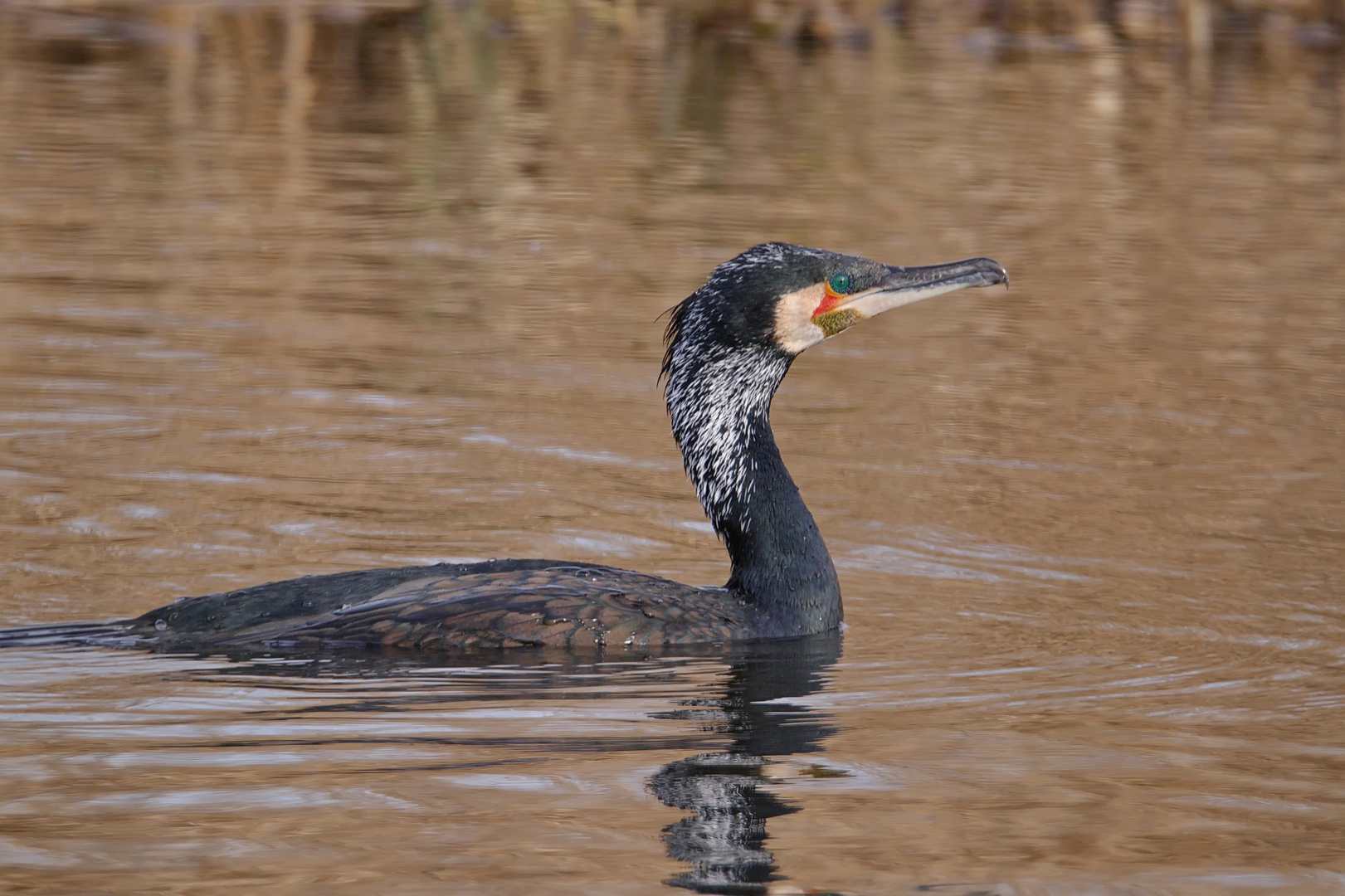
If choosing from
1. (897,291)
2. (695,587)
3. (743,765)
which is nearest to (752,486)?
(695,587)

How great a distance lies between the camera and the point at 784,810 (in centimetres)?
480

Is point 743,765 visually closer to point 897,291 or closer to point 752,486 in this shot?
point 752,486

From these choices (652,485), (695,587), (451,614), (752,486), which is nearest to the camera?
(451,614)

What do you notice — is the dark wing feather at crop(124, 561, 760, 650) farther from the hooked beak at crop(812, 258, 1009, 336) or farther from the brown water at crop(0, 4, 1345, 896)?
the hooked beak at crop(812, 258, 1009, 336)

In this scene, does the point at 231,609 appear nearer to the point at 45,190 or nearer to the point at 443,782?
the point at 443,782

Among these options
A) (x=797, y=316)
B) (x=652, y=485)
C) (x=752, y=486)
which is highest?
(x=797, y=316)

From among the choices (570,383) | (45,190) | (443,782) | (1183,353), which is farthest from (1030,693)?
(45,190)

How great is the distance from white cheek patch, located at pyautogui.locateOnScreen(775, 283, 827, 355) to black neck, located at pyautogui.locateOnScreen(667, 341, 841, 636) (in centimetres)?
9

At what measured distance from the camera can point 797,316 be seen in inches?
264

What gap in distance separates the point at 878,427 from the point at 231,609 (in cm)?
425

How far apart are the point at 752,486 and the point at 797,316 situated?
2.03 ft

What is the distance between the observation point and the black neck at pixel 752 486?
6.69 meters

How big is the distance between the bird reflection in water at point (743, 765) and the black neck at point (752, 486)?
19cm

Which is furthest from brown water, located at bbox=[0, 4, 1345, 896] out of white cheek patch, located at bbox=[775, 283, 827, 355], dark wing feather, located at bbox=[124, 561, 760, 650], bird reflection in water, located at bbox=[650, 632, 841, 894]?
white cheek patch, located at bbox=[775, 283, 827, 355]
